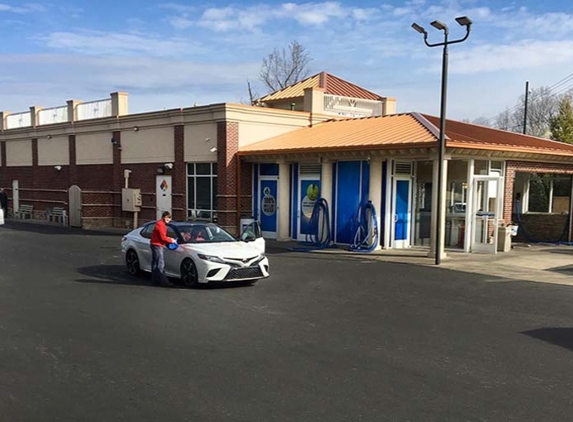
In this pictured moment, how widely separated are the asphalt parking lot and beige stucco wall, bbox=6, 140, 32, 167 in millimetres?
23545

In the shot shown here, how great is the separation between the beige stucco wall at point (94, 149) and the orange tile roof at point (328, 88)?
8602mm

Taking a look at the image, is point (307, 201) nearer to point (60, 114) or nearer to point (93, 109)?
point (93, 109)

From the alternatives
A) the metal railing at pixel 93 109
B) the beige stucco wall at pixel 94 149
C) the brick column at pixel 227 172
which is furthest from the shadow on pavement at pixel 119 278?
the metal railing at pixel 93 109

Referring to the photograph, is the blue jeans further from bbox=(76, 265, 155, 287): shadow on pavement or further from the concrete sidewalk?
the concrete sidewalk

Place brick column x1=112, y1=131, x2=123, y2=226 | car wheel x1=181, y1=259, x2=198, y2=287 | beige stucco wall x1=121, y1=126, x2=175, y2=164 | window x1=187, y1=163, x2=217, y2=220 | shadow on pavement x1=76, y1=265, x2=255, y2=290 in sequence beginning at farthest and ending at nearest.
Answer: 1. brick column x1=112, y1=131, x2=123, y2=226
2. beige stucco wall x1=121, y1=126, x2=175, y2=164
3. window x1=187, y1=163, x2=217, y2=220
4. shadow on pavement x1=76, y1=265, x2=255, y2=290
5. car wheel x1=181, y1=259, x2=198, y2=287

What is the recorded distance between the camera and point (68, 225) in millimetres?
28859

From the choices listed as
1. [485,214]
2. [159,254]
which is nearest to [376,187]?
[485,214]

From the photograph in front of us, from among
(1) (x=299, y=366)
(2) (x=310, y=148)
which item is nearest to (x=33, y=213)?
(2) (x=310, y=148)

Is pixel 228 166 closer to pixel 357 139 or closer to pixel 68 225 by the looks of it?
pixel 357 139

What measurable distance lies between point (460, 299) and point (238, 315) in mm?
4337

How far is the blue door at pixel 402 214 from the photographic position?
18469 mm

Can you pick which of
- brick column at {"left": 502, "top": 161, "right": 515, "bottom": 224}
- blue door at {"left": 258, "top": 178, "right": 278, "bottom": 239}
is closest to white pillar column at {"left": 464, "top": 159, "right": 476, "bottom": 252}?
brick column at {"left": 502, "top": 161, "right": 515, "bottom": 224}

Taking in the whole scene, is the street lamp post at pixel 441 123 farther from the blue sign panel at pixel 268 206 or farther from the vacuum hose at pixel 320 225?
the blue sign panel at pixel 268 206

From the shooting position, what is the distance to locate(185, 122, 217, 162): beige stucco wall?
2220cm
